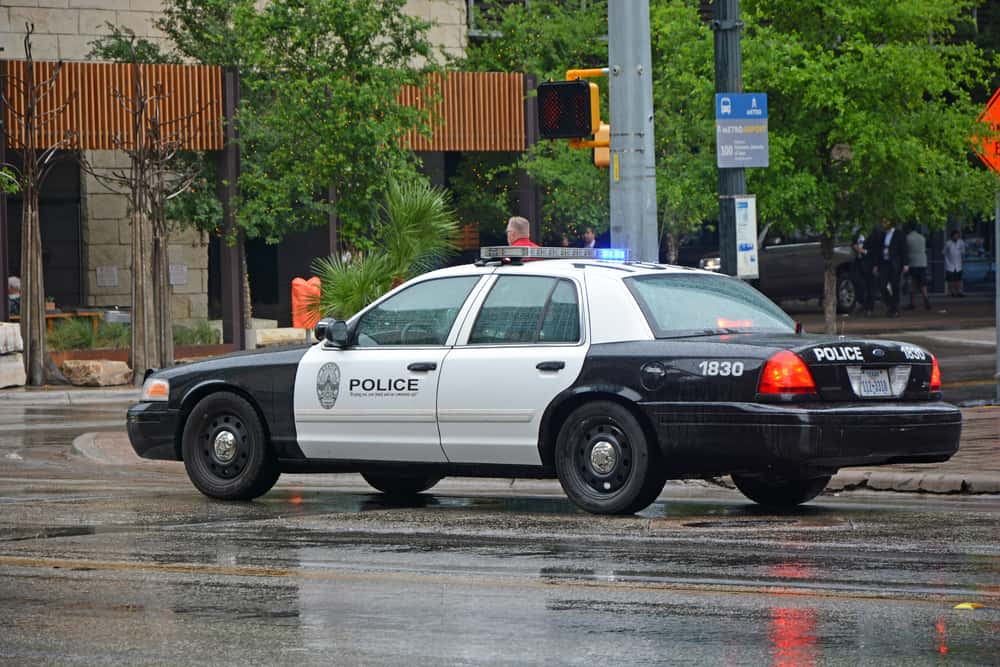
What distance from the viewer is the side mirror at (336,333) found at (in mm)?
12023

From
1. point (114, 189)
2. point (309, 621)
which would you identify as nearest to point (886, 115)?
point (309, 621)

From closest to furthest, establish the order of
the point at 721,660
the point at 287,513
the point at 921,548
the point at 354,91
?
the point at 721,660, the point at 921,548, the point at 287,513, the point at 354,91

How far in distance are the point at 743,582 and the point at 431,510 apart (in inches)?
148

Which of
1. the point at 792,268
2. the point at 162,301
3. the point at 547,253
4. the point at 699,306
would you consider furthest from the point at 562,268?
the point at 792,268

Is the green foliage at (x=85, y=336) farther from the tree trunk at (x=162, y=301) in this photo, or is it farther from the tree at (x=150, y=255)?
the tree at (x=150, y=255)

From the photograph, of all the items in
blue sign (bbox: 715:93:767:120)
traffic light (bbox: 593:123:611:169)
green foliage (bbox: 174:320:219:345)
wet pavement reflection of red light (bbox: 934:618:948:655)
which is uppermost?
blue sign (bbox: 715:93:767:120)

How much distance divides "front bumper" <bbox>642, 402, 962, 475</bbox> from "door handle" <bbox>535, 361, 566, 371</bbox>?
2.10 feet

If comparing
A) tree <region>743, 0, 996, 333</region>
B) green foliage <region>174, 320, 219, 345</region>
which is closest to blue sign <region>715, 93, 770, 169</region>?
tree <region>743, 0, 996, 333</region>

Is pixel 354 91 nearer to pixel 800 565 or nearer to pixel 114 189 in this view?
pixel 114 189

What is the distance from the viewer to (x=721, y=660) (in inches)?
261

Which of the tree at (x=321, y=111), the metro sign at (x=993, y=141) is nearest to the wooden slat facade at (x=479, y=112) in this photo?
the tree at (x=321, y=111)

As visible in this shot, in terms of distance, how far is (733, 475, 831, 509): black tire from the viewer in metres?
11.9

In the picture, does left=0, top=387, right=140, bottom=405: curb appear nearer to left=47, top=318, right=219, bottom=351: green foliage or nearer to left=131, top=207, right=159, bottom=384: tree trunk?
left=131, top=207, right=159, bottom=384: tree trunk

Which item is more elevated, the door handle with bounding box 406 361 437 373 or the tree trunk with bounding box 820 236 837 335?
the tree trunk with bounding box 820 236 837 335
